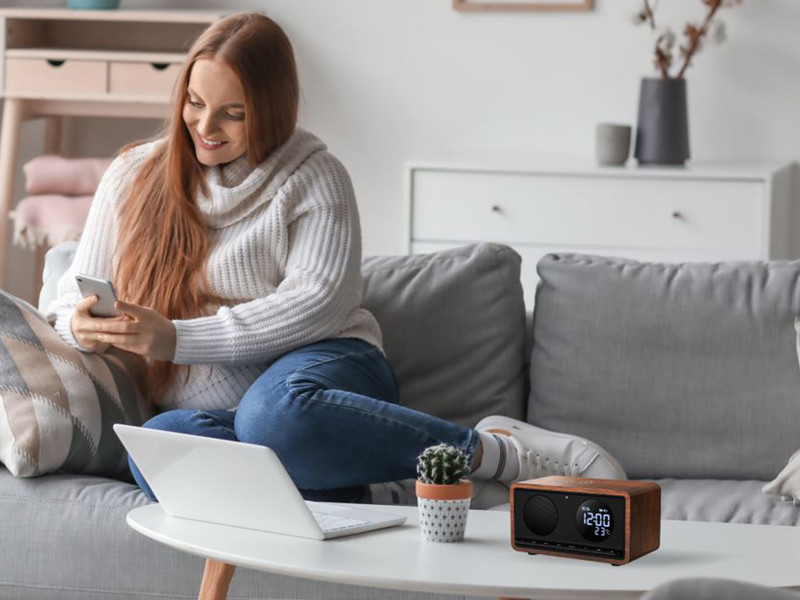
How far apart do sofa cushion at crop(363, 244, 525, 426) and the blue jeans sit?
250mm

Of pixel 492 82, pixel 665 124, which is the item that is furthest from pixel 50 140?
pixel 665 124

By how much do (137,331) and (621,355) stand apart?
0.77m

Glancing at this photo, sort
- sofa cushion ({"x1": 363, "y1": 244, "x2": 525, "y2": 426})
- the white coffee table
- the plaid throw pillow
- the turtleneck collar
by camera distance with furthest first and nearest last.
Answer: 1. sofa cushion ({"x1": 363, "y1": 244, "x2": 525, "y2": 426})
2. the turtleneck collar
3. the plaid throw pillow
4. the white coffee table

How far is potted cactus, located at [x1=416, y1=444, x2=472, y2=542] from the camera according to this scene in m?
1.37

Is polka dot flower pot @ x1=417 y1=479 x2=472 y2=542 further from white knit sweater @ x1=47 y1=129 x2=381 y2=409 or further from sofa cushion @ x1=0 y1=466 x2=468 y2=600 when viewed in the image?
white knit sweater @ x1=47 y1=129 x2=381 y2=409

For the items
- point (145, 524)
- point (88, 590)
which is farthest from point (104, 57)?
point (145, 524)

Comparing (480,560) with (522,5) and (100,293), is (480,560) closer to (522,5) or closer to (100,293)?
(100,293)

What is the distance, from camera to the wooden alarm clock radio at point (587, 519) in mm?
1296

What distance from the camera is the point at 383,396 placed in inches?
80.4

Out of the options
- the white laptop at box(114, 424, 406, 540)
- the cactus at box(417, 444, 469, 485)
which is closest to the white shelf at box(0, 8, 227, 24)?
the white laptop at box(114, 424, 406, 540)

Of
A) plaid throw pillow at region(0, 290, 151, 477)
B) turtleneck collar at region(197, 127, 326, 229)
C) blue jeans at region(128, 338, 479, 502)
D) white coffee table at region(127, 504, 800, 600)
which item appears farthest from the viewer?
turtleneck collar at region(197, 127, 326, 229)

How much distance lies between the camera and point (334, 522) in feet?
4.66

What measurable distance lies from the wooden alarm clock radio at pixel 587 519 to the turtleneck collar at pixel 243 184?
89 centimetres

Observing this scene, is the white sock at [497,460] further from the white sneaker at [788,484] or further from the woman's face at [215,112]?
the woman's face at [215,112]
